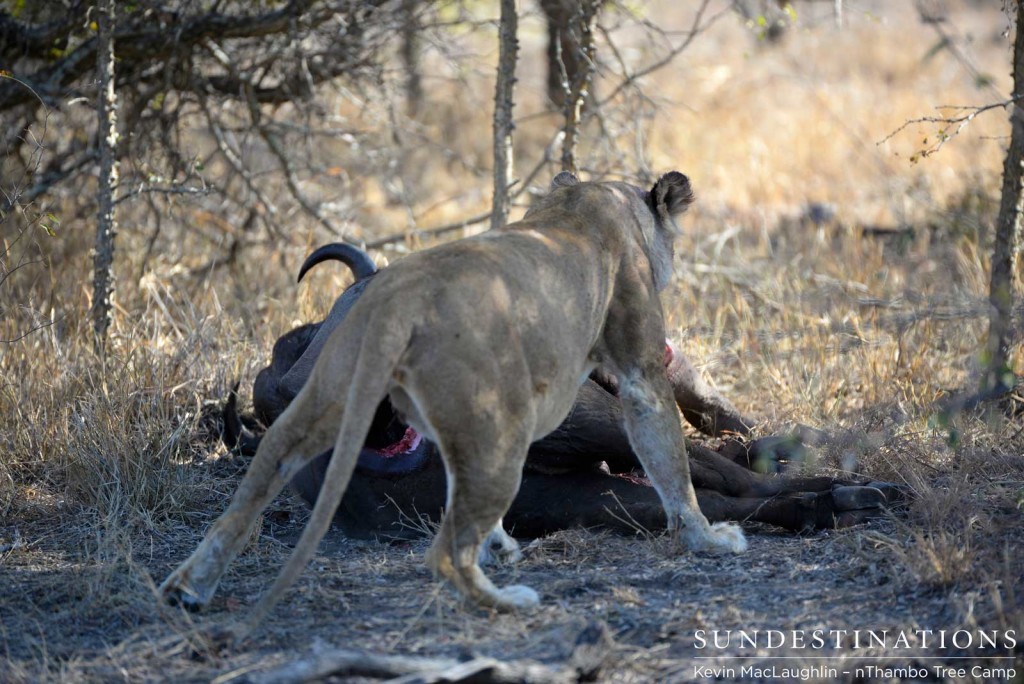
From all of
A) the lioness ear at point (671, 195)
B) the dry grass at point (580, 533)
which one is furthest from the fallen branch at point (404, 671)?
the lioness ear at point (671, 195)

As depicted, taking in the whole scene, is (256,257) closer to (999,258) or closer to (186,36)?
(186,36)

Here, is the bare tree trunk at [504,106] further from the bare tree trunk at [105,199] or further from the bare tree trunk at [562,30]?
the bare tree trunk at [105,199]

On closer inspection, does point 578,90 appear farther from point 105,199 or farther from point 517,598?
point 517,598

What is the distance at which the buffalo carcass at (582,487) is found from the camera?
394 centimetres

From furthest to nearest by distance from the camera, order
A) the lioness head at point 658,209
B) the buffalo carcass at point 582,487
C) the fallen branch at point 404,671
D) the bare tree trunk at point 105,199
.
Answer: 1. the bare tree trunk at point 105,199
2. the lioness head at point 658,209
3. the buffalo carcass at point 582,487
4. the fallen branch at point 404,671

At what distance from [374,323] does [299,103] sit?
4.37 m

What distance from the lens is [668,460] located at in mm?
3686

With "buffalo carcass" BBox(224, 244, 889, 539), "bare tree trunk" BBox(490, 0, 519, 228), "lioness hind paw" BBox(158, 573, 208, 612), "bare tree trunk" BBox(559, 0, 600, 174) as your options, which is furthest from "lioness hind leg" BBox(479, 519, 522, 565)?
"bare tree trunk" BBox(559, 0, 600, 174)

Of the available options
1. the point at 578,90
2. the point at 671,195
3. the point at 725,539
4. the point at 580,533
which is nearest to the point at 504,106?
the point at 578,90

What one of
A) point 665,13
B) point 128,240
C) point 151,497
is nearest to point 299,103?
point 128,240

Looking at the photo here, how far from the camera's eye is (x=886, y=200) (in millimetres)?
8820

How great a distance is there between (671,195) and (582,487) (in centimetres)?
113

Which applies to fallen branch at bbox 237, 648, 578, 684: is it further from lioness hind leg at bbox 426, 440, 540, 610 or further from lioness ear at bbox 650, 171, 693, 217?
lioness ear at bbox 650, 171, 693, 217

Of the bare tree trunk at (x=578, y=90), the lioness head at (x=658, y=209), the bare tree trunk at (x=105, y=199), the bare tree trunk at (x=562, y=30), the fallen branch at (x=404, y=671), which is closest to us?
the fallen branch at (x=404, y=671)
